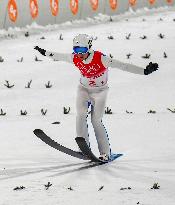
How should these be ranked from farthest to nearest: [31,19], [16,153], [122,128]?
[31,19] → [122,128] → [16,153]

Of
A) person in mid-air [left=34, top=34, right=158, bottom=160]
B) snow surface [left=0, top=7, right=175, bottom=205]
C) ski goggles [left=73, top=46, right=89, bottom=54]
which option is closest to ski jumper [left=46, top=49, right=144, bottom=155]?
person in mid-air [left=34, top=34, right=158, bottom=160]

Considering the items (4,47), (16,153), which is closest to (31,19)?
(4,47)

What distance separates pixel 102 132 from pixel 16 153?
1.27 metres

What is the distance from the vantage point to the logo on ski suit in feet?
Answer: 24.6

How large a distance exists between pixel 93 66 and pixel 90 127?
255cm

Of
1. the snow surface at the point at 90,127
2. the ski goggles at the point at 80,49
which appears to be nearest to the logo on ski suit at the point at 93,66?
the ski goggles at the point at 80,49

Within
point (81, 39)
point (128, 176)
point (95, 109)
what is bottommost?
point (128, 176)

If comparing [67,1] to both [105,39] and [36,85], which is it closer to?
[105,39]

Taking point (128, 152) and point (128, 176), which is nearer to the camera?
point (128, 176)

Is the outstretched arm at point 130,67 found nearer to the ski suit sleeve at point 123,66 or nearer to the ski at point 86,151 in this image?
the ski suit sleeve at point 123,66

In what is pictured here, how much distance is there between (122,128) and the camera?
9734 millimetres

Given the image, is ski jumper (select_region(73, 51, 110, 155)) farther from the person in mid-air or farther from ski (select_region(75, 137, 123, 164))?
ski (select_region(75, 137, 123, 164))

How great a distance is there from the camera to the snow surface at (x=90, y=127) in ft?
21.4

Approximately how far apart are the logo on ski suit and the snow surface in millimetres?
1138
